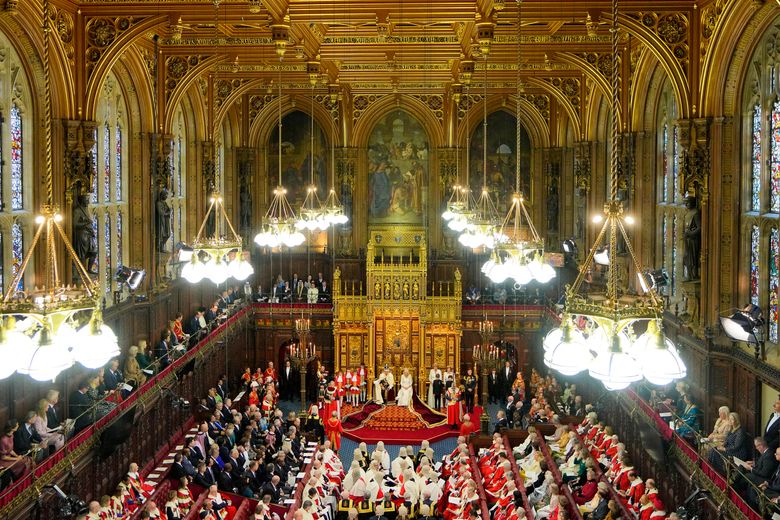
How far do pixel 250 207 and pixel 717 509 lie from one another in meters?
23.7

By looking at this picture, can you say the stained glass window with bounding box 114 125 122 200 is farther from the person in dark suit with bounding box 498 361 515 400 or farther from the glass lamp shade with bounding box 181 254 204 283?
the person in dark suit with bounding box 498 361 515 400

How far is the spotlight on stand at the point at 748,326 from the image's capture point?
578 inches

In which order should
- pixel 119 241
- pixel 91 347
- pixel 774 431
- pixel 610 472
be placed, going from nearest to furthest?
pixel 91 347, pixel 774 431, pixel 610 472, pixel 119 241

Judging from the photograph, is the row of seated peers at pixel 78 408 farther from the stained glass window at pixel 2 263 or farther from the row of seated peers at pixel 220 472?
the stained glass window at pixel 2 263

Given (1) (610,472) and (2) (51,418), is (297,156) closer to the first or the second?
(2) (51,418)

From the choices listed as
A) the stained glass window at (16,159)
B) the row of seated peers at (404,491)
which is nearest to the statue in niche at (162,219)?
the stained glass window at (16,159)

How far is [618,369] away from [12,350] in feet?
15.8

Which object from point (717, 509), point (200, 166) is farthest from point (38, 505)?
point (200, 166)

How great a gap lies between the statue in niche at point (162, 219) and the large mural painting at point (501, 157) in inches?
561

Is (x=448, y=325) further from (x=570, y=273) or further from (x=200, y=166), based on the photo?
(x=200, y=166)

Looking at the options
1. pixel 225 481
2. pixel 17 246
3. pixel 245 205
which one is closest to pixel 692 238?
pixel 225 481

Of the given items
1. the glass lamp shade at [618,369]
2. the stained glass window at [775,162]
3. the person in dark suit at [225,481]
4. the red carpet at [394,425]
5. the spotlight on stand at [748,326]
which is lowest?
the red carpet at [394,425]

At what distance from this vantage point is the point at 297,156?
115 feet

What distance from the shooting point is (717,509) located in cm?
1379
